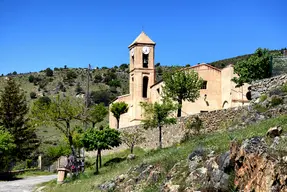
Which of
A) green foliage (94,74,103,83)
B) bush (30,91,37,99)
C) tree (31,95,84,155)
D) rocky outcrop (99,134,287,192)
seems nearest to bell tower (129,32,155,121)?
tree (31,95,84,155)

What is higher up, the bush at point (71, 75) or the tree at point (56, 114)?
the bush at point (71, 75)

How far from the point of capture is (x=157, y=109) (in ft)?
95.0

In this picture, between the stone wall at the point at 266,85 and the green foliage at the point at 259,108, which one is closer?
the green foliage at the point at 259,108

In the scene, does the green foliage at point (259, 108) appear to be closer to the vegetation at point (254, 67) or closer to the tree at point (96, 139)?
the tree at point (96, 139)

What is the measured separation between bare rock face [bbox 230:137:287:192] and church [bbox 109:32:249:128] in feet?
111

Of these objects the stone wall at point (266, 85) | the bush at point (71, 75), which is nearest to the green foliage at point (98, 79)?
the bush at point (71, 75)

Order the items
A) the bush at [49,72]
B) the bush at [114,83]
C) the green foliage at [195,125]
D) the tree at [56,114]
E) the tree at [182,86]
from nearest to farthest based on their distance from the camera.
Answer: the green foliage at [195,125] → the tree at [56,114] → the tree at [182,86] → the bush at [114,83] → the bush at [49,72]

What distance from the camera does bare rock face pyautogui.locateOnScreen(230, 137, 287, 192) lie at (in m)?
7.95

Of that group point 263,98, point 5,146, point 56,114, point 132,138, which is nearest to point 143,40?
point 132,138

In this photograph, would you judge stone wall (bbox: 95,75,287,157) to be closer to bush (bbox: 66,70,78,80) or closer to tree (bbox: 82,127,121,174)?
tree (bbox: 82,127,121,174)

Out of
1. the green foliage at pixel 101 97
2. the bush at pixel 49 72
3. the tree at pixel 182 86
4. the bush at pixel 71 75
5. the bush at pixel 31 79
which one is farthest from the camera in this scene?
the bush at pixel 49 72

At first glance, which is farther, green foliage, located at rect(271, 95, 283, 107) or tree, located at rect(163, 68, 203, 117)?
tree, located at rect(163, 68, 203, 117)

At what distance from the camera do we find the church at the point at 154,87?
45125 mm

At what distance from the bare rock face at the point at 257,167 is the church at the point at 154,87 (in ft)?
111
